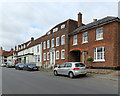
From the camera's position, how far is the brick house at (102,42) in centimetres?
1477

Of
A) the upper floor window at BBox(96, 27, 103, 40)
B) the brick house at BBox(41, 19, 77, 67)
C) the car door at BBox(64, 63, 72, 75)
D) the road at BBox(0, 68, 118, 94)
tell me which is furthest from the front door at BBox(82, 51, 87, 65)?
the road at BBox(0, 68, 118, 94)

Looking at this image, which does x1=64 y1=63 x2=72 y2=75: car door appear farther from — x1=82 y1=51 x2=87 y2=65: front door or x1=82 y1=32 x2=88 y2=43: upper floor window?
x1=82 y1=32 x2=88 y2=43: upper floor window

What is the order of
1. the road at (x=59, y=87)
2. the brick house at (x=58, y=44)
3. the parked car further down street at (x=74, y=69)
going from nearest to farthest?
the road at (x=59, y=87) → the parked car further down street at (x=74, y=69) → the brick house at (x=58, y=44)

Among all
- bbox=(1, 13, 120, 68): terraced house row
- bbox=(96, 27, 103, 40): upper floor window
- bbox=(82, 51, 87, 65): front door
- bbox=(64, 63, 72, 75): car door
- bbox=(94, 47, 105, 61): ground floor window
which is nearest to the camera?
bbox=(64, 63, 72, 75): car door

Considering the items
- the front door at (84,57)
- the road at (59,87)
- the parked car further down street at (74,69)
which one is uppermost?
the front door at (84,57)

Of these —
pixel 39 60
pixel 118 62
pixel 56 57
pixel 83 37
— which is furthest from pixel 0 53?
pixel 118 62


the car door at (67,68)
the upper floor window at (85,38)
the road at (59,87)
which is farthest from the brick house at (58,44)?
the road at (59,87)

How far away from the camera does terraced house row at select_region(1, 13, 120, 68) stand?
14.9 m

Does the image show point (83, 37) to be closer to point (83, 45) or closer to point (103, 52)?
point (83, 45)

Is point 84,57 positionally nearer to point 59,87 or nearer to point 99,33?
point 99,33

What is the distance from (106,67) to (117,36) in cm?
422

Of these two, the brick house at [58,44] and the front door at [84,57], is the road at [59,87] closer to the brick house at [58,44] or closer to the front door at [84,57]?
the front door at [84,57]

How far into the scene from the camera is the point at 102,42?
52.9ft

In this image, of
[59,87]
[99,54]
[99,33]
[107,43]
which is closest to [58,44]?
[99,33]
